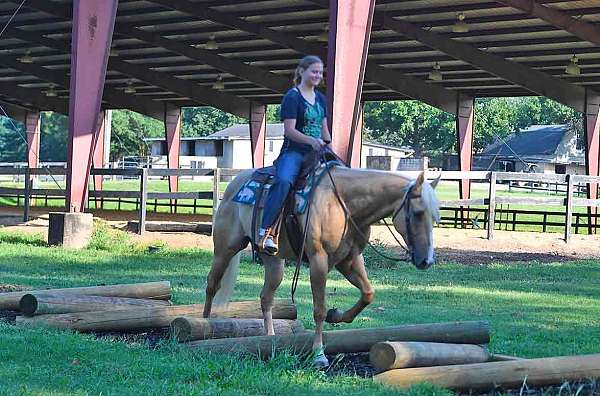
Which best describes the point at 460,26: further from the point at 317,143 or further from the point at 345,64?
the point at 317,143

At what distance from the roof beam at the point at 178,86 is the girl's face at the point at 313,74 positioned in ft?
81.8

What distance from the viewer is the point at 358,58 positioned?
16.5 meters

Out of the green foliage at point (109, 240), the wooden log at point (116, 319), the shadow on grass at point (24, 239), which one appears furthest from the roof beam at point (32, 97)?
the wooden log at point (116, 319)

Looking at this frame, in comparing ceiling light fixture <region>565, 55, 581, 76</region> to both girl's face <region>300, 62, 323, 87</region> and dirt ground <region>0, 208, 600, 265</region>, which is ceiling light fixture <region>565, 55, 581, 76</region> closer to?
dirt ground <region>0, 208, 600, 265</region>

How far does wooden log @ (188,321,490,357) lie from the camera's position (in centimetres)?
768

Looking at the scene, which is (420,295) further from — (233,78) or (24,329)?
(233,78)

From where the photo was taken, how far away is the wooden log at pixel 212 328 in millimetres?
8141

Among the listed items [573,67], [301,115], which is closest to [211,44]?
[573,67]

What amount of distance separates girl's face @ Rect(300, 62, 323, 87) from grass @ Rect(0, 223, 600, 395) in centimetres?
236

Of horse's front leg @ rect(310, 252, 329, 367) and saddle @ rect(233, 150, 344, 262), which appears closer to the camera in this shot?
horse's front leg @ rect(310, 252, 329, 367)

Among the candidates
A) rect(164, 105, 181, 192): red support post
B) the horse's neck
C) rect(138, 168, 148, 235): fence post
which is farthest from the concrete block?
rect(164, 105, 181, 192): red support post

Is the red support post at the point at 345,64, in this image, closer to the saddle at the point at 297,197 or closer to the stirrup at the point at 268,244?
the saddle at the point at 297,197

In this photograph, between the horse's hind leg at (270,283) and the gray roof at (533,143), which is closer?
the horse's hind leg at (270,283)

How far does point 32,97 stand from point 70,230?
84.3ft
